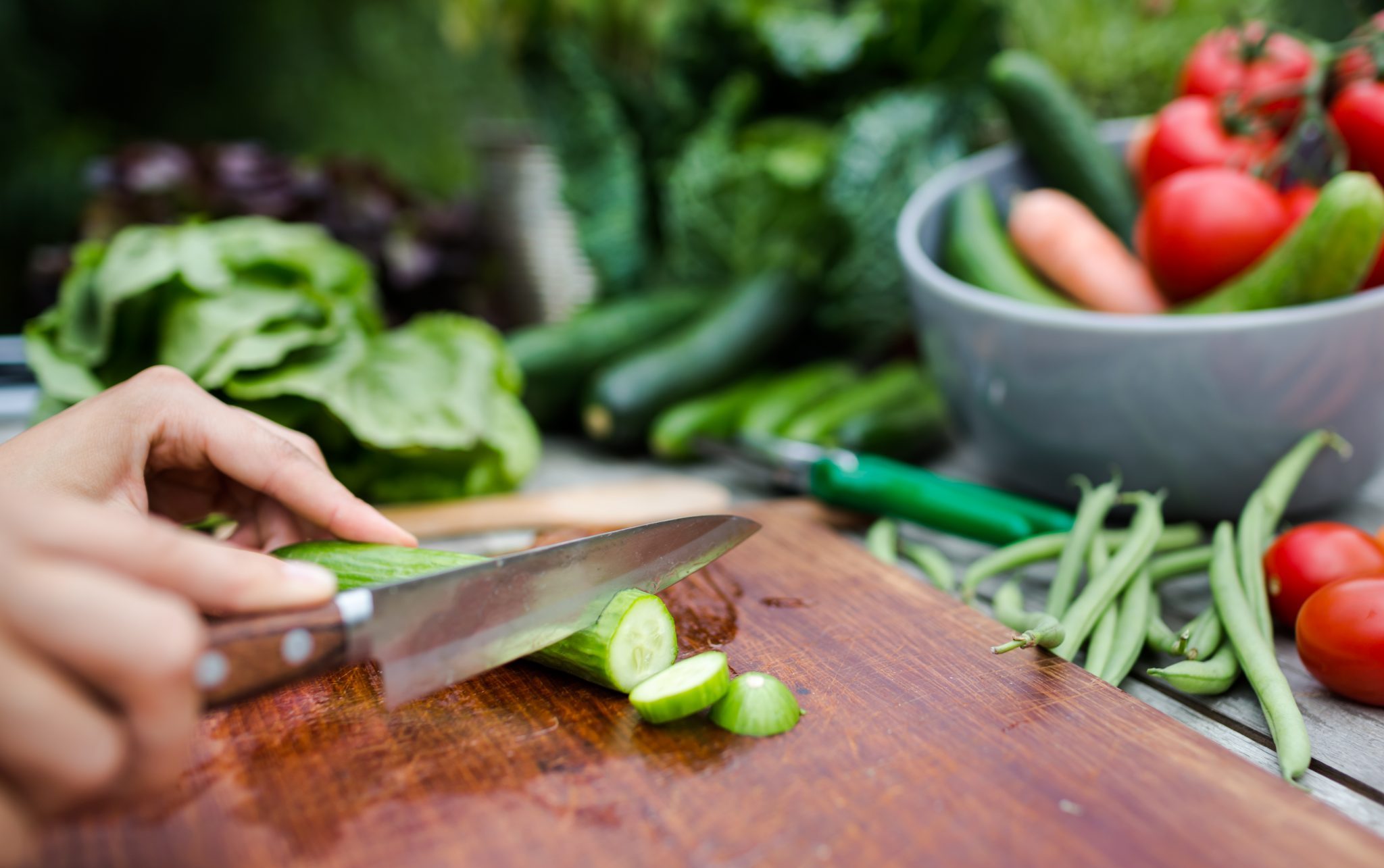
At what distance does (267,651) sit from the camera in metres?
0.93

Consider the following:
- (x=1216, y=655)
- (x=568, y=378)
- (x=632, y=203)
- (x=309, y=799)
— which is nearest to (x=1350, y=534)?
(x=1216, y=655)

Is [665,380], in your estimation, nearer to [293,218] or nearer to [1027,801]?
[293,218]

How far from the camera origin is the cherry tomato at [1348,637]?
3.96 feet

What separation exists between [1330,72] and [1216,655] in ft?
4.70

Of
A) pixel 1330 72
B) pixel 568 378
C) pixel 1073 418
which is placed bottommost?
pixel 568 378

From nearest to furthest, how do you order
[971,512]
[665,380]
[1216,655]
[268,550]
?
[1216,655] → [268,550] → [971,512] → [665,380]

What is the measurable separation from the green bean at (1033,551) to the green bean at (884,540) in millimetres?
163

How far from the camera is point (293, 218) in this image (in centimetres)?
317

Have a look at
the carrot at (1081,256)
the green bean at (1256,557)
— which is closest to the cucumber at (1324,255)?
the carrot at (1081,256)

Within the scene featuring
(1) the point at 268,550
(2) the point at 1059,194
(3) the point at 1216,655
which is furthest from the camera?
(2) the point at 1059,194

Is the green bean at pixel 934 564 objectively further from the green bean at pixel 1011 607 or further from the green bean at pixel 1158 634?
the green bean at pixel 1158 634

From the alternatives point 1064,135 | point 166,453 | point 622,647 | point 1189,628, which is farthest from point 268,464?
point 1064,135

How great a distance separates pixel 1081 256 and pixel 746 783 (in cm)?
151

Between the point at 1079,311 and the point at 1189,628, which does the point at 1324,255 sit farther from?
the point at 1189,628
